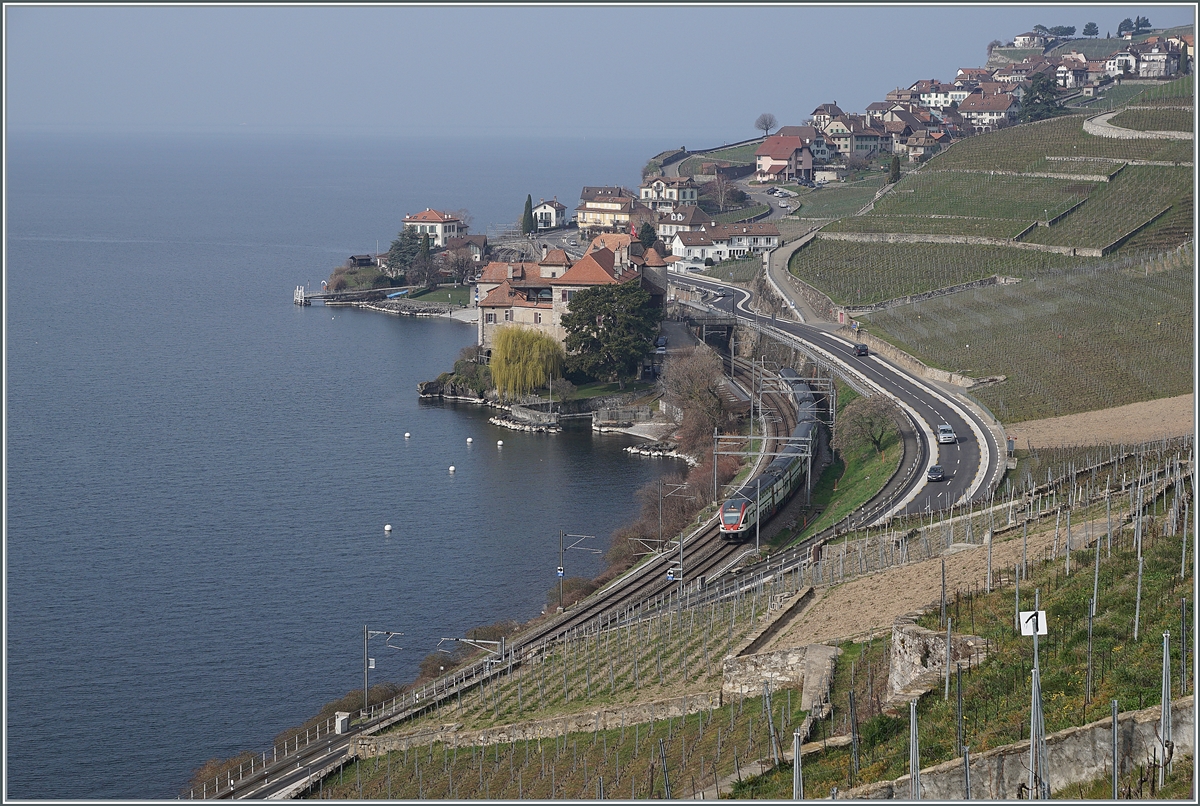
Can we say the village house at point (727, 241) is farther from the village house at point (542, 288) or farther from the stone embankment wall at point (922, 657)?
the stone embankment wall at point (922, 657)

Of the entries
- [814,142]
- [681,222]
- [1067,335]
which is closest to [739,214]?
[681,222]

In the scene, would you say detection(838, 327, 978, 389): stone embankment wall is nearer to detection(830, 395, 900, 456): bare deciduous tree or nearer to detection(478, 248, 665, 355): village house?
detection(830, 395, 900, 456): bare deciduous tree

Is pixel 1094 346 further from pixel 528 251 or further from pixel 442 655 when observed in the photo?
pixel 528 251

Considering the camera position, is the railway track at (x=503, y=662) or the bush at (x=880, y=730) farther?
the railway track at (x=503, y=662)

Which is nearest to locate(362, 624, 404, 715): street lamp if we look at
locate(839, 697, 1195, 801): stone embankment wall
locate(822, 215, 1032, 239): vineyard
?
locate(839, 697, 1195, 801): stone embankment wall

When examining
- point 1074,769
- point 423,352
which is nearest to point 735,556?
point 1074,769

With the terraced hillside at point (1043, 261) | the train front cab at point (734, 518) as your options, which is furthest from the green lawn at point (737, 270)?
the train front cab at point (734, 518)
